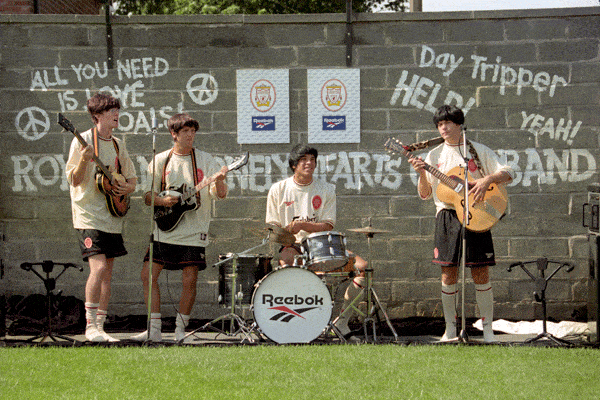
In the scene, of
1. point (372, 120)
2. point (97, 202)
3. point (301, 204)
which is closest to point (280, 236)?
point (301, 204)

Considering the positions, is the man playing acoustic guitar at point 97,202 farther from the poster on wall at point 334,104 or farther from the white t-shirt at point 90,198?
the poster on wall at point 334,104

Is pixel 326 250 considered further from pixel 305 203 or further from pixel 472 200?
pixel 472 200

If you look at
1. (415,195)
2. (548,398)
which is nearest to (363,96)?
(415,195)

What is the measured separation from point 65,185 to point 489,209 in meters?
4.22

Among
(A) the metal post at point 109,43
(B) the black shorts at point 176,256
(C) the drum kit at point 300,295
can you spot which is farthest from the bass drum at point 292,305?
(A) the metal post at point 109,43

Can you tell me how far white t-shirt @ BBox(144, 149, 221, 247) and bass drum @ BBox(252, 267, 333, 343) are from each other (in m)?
0.81

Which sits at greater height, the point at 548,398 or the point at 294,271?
the point at 294,271

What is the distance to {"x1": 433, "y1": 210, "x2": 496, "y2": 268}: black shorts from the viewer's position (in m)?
6.67

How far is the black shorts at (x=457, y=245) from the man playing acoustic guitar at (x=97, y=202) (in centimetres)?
271

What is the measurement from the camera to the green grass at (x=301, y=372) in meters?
4.88

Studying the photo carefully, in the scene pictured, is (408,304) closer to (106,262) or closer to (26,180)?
(106,262)

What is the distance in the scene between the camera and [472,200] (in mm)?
6641

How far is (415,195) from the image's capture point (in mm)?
8125

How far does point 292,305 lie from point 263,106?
2452 millimetres
